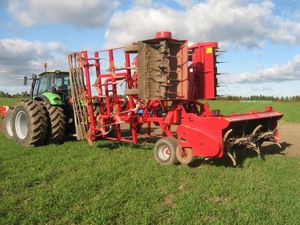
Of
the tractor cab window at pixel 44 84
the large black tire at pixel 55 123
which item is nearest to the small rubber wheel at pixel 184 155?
the large black tire at pixel 55 123

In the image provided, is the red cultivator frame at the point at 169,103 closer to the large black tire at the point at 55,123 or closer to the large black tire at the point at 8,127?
the large black tire at the point at 55,123

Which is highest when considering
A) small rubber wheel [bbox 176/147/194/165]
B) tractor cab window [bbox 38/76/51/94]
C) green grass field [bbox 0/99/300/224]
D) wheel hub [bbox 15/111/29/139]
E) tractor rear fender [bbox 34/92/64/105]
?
tractor cab window [bbox 38/76/51/94]

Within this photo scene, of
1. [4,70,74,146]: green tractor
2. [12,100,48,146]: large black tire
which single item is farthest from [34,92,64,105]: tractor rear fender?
[12,100,48,146]: large black tire

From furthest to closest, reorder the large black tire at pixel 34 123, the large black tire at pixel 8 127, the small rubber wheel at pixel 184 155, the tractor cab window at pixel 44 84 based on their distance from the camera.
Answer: the large black tire at pixel 8 127, the tractor cab window at pixel 44 84, the large black tire at pixel 34 123, the small rubber wheel at pixel 184 155

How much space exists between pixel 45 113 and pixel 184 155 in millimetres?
4498

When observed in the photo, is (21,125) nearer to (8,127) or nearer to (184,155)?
(8,127)

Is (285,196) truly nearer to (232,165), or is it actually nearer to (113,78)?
(232,165)

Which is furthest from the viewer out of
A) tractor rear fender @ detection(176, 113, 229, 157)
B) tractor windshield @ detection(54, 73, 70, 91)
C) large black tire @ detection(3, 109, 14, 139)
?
large black tire @ detection(3, 109, 14, 139)

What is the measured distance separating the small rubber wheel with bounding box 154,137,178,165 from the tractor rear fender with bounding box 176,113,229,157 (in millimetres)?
239

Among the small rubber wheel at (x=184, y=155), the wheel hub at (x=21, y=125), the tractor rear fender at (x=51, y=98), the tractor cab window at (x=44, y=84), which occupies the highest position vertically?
the tractor cab window at (x=44, y=84)

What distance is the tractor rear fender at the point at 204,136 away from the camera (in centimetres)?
647

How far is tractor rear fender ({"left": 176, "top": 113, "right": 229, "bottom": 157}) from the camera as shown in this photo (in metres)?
6.47

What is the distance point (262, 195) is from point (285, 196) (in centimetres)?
32

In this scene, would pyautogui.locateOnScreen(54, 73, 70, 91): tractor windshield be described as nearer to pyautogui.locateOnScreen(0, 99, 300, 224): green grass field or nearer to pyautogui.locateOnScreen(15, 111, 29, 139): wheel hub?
pyautogui.locateOnScreen(15, 111, 29, 139): wheel hub
